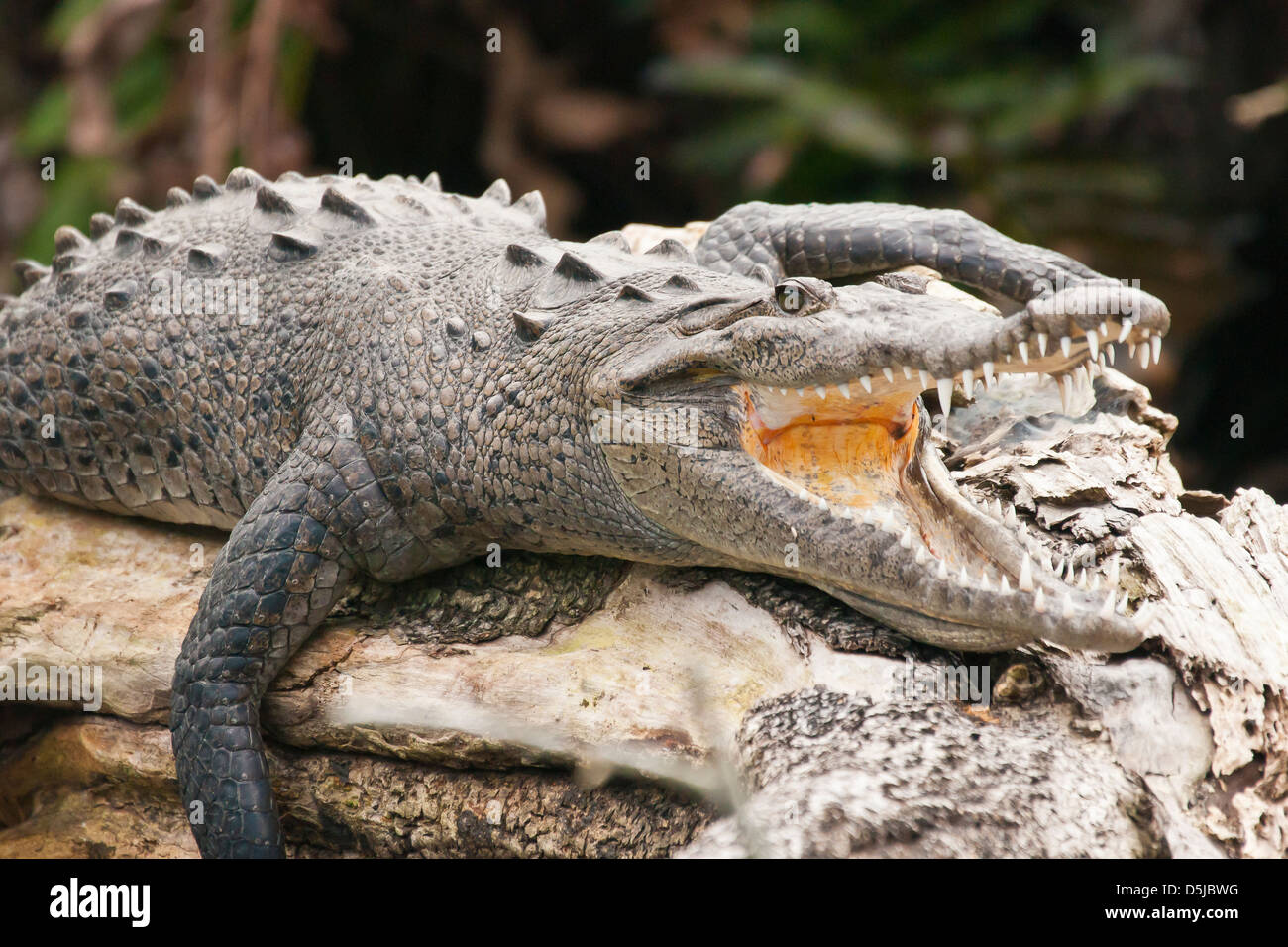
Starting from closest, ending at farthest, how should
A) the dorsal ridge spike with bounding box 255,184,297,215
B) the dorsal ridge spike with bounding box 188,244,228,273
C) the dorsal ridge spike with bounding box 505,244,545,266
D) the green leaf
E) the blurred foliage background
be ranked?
the dorsal ridge spike with bounding box 505,244,545,266 → the dorsal ridge spike with bounding box 188,244,228,273 → the dorsal ridge spike with bounding box 255,184,297,215 → the blurred foliage background → the green leaf

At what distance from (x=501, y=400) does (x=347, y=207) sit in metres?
1.01

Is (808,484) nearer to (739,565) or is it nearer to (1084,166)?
(739,565)

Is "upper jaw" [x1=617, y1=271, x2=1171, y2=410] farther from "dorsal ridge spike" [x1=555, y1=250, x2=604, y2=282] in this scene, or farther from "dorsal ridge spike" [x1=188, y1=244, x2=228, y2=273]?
"dorsal ridge spike" [x1=188, y1=244, x2=228, y2=273]

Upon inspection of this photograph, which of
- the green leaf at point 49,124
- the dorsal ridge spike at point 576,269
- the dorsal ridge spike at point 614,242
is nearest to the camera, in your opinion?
the dorsal ridge spike at point 576,269

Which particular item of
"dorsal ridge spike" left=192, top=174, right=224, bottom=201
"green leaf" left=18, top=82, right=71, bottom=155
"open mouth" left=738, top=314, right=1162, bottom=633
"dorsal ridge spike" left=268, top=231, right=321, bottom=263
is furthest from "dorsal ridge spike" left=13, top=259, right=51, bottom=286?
"open mouth" left=738, top=314, right=1162, bottom=633

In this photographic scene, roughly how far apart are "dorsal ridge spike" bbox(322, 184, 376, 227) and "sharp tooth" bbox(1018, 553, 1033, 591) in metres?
2.25

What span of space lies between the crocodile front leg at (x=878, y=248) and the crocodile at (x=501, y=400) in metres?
0.01

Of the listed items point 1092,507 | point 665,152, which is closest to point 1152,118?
point 665,152

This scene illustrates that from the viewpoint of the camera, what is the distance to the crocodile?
2.69 meters

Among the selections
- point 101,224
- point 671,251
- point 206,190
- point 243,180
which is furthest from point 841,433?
point 101,224

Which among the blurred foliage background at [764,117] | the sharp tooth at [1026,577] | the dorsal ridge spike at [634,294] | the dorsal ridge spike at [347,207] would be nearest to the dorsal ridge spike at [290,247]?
the dorsal ridge spike at [347,207]

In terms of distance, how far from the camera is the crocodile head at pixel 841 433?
256 centimetres

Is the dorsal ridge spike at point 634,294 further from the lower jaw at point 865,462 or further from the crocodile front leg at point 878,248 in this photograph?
the crocodile front leg at point 878,248

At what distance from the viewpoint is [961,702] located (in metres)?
2.85
